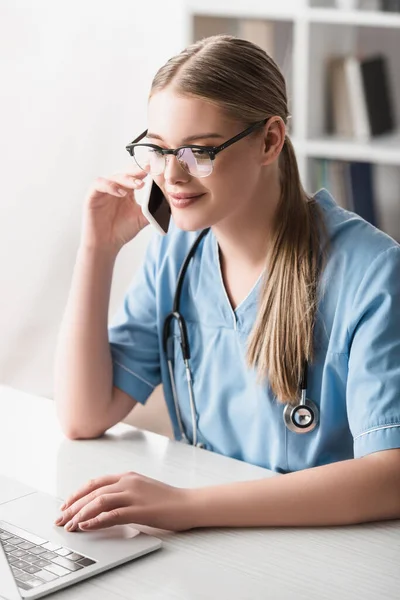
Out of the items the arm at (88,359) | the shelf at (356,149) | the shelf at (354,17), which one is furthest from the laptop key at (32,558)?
the shelf at (354,17)

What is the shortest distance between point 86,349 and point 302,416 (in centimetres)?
40

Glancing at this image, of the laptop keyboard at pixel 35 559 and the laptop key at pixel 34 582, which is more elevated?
the laptop key at pixel 34 582

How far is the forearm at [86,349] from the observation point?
5.24ft

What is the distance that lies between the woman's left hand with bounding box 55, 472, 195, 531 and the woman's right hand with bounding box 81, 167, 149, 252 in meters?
0.55

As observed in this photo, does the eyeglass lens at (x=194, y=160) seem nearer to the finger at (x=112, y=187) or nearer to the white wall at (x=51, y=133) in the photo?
the finger at (x=112, y=187)

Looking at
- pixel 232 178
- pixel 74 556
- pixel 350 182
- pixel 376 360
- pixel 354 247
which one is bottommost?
pixel 350 182

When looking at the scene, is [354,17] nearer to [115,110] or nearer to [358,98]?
[358,98]

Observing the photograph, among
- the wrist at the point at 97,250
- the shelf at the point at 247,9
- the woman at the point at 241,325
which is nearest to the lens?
the woman at the point at 241,325

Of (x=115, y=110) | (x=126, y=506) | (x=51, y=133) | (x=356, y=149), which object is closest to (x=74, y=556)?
(x=126, y=506)

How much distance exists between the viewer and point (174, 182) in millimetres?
1402

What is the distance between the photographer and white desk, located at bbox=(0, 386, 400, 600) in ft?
3.51

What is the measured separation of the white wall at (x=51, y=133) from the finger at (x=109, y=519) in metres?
1.45

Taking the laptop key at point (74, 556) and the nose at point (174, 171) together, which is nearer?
the laptop key at point (74, 556)

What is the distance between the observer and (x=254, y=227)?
60.9 inches
